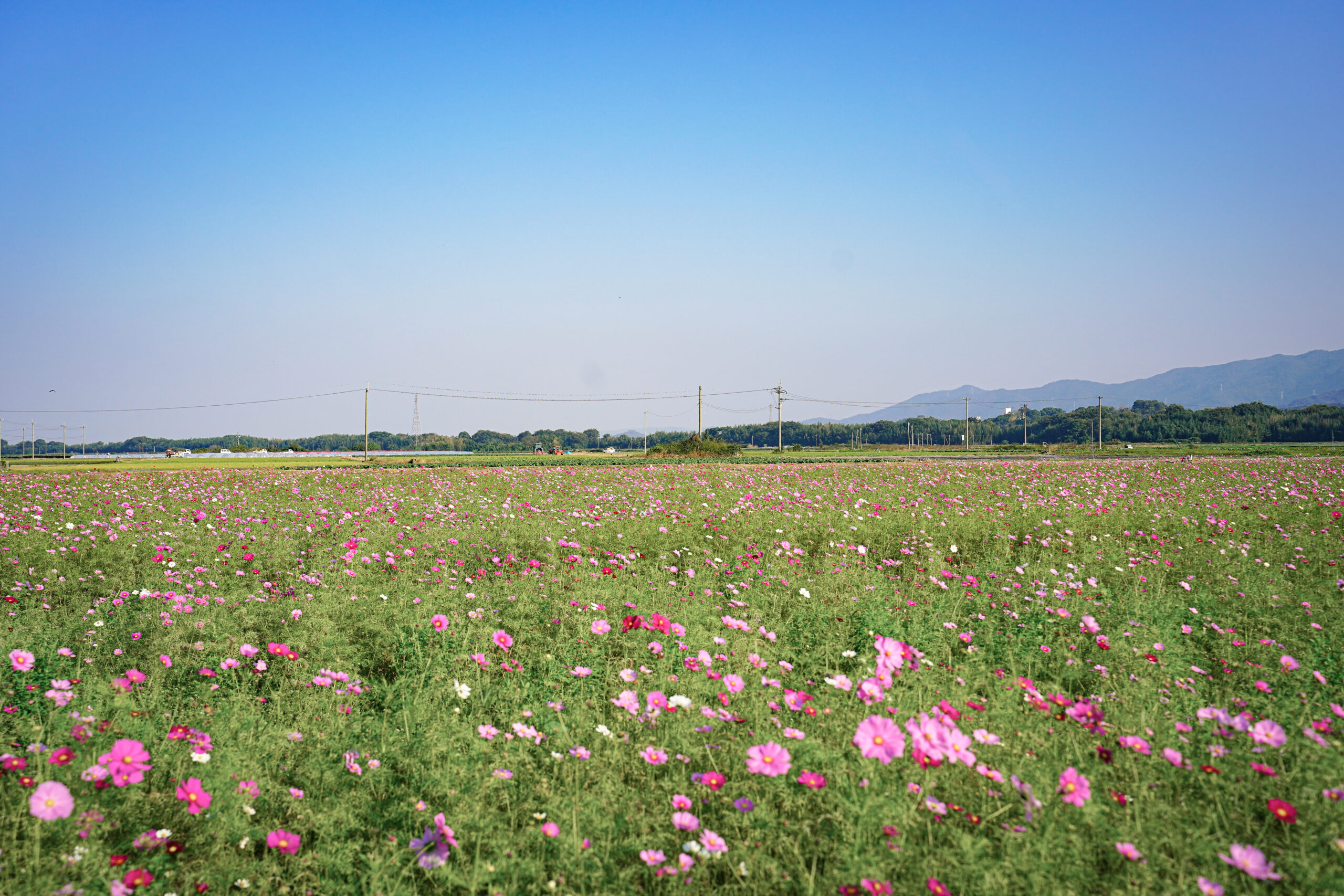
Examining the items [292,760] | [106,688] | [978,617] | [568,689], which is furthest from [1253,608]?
[106,688]

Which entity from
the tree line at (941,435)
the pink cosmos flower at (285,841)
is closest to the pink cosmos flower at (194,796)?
the pink cosmos flower at (285,841)

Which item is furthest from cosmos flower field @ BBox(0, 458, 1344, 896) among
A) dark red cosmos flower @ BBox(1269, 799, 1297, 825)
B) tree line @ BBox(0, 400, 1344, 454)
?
tree line @ BBox(0, 400, 1344, 454)

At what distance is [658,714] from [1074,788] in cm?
170

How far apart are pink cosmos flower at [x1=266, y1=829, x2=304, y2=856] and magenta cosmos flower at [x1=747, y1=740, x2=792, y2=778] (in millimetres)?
1606

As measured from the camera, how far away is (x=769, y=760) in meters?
2.23

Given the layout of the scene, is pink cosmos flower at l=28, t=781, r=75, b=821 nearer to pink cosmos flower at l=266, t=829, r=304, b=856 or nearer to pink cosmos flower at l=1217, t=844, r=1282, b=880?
pink cosmos flower at l=266, t=829, r=304, b=856

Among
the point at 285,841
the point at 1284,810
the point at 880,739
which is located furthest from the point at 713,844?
the point at 1284,810

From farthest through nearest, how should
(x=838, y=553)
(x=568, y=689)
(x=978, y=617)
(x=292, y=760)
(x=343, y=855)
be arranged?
(x=838, y=553)
(x=978, y=617)
(x=568, y=689)
(x=292, y=760)
(x=343, y=855)

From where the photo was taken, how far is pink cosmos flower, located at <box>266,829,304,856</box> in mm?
2174

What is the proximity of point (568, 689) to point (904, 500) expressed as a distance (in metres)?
7.68

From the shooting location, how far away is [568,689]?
3.55 metres

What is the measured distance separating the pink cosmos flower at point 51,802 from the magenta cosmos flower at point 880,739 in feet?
8.19

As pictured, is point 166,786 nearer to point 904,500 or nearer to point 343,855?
point 343,855

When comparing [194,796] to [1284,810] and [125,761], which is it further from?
[1284,810]
